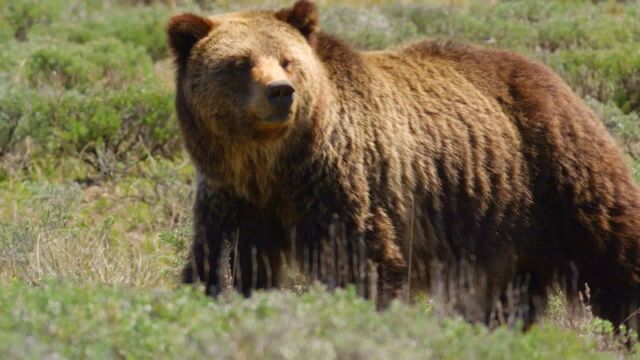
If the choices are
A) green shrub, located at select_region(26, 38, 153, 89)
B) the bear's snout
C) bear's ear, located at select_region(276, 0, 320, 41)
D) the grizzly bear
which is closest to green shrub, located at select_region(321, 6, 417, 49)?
green shrub, located at select_region(26, 38, 153, 89)

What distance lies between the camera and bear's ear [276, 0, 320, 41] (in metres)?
6.07

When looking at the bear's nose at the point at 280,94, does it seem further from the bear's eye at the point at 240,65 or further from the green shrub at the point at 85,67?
the green shrub at the point at 85,67

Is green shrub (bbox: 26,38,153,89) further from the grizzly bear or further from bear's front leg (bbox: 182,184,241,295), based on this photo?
bear's front leg (bbox: 182,184,241,295)

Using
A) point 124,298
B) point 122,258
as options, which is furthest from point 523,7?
point 124,298

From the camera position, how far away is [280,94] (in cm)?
553

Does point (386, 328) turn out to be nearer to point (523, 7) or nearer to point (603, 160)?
point (603, 160)

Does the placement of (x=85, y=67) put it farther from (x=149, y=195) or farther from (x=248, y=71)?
(x=248, y=71)

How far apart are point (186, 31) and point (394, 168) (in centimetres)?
114

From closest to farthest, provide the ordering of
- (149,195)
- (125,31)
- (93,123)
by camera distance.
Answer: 1. (149,195)
2. (93,123)
3. (125,31)

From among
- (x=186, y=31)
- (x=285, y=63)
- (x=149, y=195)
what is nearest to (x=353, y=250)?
(x=285, y=63)

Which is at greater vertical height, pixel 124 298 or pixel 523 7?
pixel 124 298

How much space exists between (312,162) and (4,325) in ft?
7.46

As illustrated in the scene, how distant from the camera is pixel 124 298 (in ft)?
14.0

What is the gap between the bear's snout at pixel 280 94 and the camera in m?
5.51
